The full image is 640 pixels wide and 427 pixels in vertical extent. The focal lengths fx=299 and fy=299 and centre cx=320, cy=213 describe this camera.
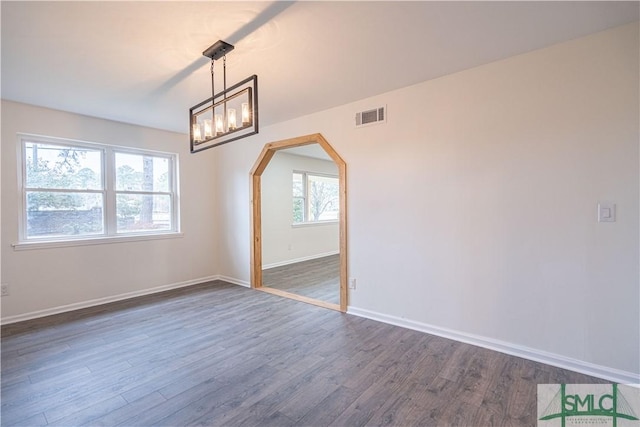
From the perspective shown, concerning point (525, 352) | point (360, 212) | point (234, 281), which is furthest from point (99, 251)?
point (525, 352)

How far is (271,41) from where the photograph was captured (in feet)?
7.41

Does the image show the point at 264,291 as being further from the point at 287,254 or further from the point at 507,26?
the point at 507,26

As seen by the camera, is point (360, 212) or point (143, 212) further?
point (143, 212)

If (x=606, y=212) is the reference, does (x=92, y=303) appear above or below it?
below

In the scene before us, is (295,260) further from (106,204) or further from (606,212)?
(606,212)

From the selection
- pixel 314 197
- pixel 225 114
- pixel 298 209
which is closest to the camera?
pixel 225 114

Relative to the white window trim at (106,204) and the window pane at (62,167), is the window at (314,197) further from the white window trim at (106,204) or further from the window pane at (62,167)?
the window pane at (62,167)

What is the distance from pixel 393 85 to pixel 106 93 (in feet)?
10.0

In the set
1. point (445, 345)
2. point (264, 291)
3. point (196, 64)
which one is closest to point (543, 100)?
point (445, 345)

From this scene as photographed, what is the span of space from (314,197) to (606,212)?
580cm

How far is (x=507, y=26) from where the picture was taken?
2.11 m

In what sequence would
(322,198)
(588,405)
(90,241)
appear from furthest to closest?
(322,198), (90,241), (588,405)

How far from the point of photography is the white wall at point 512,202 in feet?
7.19

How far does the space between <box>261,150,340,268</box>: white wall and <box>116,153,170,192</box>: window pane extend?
6.36 ft
